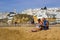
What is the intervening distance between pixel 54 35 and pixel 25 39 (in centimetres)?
226

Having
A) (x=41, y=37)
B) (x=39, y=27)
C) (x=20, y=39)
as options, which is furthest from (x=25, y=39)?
(x=39, y=27)

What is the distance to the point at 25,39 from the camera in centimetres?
1334

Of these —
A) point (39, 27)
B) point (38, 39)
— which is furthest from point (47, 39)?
point (39, 27)

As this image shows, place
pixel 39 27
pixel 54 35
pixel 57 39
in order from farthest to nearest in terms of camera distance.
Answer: pixel 39 27 < pixel 54 35 < pixel 57 39

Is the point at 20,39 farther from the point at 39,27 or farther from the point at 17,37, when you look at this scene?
the point at 39,27

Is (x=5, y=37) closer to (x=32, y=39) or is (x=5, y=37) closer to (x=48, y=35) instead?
(x=32, y=39)

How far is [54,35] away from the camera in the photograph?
14203 millimetres

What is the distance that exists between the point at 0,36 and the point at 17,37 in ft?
3.89

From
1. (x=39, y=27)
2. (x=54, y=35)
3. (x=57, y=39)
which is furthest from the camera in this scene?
(x=39, y=27)

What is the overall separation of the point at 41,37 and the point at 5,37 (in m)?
2.53

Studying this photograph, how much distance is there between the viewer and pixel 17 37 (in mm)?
13820

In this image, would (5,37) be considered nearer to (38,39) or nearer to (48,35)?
(38,39)

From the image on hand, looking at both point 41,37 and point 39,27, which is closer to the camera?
point 41,37

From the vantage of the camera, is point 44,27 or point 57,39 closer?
point 57,39
